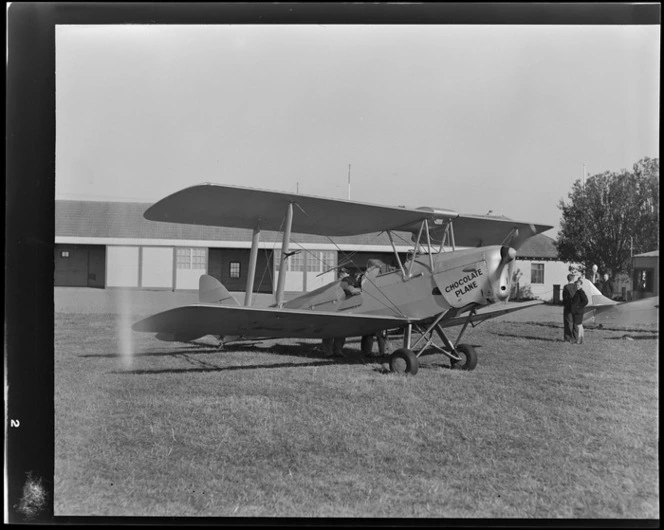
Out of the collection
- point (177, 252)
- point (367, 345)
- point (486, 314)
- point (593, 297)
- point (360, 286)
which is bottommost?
point (367, 345)

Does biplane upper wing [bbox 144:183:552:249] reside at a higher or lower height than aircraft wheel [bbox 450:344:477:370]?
higher

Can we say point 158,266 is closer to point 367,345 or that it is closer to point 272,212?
point 367,345

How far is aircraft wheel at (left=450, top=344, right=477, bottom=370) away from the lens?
6.78 m

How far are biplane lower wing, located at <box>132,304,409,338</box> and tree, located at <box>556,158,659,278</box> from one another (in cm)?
292

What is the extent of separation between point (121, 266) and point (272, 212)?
2085 millimetres

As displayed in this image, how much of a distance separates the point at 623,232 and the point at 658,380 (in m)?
4.04

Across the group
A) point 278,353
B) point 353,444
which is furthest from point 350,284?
point 353,444

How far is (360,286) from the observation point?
25.0ft

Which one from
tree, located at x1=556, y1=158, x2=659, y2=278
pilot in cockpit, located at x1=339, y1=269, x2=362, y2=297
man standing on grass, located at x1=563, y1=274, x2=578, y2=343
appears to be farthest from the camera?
man standing on grass, located at x1=563, y1=274, x2=578, y2=343

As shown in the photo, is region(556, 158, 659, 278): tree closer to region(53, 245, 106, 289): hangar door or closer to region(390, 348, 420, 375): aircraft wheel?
region(390, 348, 420, 375): aircraft wheel

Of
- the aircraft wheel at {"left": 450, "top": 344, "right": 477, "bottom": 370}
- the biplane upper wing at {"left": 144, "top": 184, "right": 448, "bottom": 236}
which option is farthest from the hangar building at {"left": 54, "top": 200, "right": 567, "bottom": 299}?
the aircraft wheel at {"left": 450, "top": 344, "right": 477, "bottom": 370}

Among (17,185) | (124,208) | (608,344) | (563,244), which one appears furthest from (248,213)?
(563,244)

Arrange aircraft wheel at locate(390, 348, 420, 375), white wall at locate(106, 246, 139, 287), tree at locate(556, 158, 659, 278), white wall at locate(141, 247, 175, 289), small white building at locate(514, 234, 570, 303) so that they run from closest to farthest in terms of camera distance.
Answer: tree at locate(556, 158, 659, 278) → white wall at locate(106, 246, 139, 287) → aircraft wheel at locate(390, 348, 420, 375) → white wall at locate(141, 247, 175, 289) → small white building at locate(514, 234, 570, 303)

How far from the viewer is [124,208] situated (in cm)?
566
